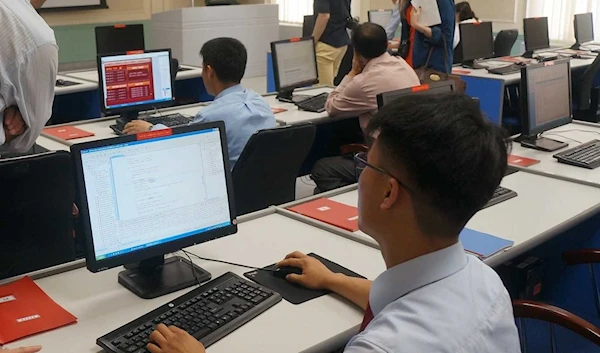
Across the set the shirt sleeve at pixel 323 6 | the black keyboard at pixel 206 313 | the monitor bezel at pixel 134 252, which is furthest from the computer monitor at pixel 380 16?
the black keyboard at pixel 206 313

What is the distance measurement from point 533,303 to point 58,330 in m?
1.21

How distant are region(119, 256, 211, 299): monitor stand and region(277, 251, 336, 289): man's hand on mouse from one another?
22cm

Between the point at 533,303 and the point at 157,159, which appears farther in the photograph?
the point at 533,303

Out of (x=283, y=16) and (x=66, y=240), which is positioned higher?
(x=283, y=16)

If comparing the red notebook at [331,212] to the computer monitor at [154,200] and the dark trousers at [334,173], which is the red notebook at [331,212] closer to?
the computer monitor at [154,200]

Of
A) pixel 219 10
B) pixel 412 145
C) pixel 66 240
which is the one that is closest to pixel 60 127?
pixel 66 240

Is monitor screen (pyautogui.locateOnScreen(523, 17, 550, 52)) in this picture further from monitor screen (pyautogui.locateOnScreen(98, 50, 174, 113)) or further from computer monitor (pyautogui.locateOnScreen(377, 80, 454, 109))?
computer monitor (pyautogui.locateOnScreen(377, 80, 454, 109))

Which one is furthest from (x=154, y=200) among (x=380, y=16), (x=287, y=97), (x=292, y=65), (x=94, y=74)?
(x=380, y=16)

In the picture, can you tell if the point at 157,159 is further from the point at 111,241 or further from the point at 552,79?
the point at 552,79

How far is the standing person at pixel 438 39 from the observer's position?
5262 mm

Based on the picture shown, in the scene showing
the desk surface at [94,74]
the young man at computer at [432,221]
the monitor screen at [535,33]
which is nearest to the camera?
the young man at computer at [432,221]

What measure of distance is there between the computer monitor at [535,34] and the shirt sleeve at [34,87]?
5661 millimetres

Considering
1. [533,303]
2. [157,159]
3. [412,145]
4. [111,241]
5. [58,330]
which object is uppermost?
[412,145]

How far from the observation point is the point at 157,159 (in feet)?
5.72
